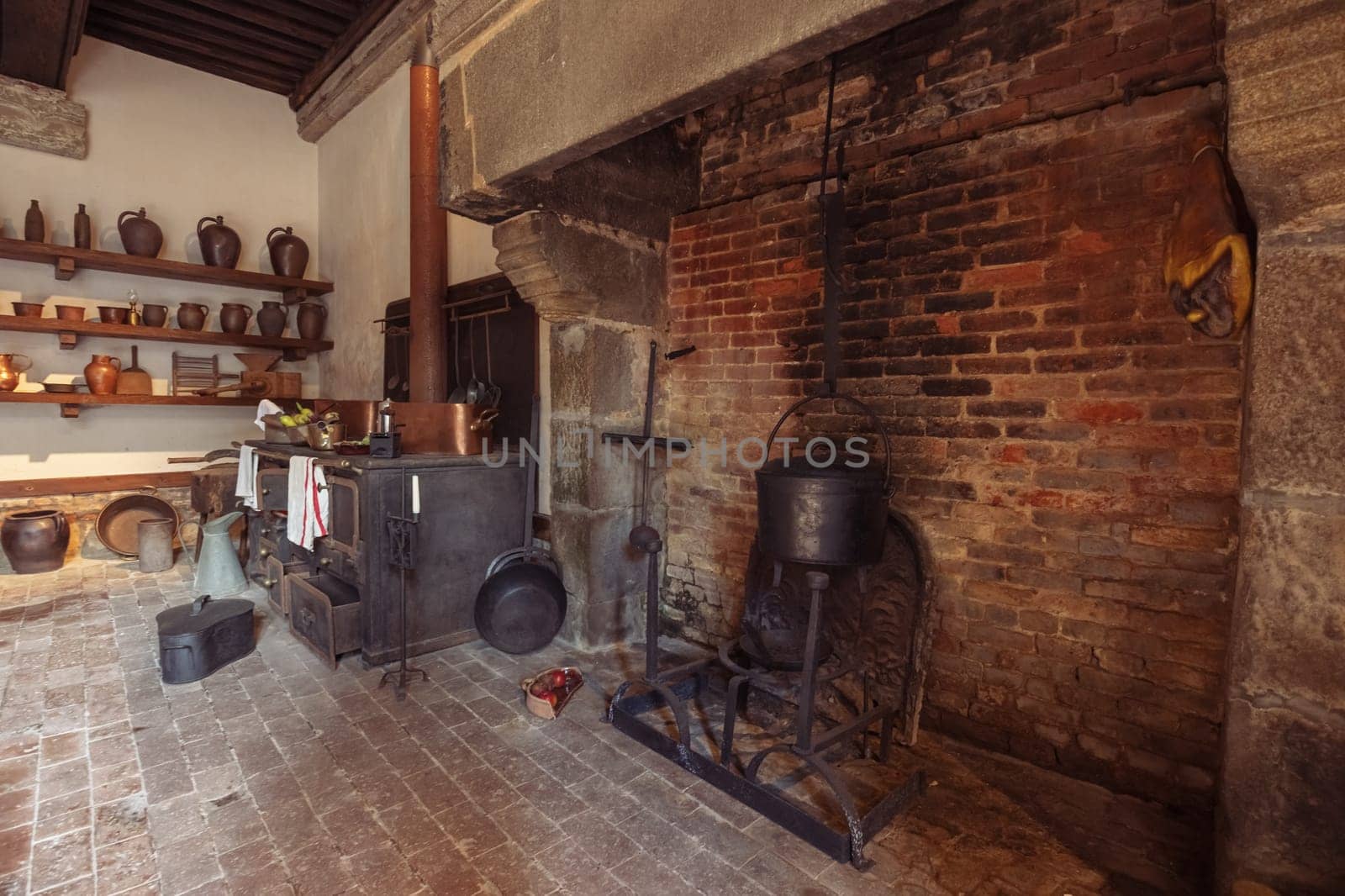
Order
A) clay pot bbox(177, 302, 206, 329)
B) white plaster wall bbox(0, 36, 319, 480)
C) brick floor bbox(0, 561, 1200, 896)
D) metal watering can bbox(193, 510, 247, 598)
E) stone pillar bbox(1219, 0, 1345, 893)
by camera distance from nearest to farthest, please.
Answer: stone pillar bbox(1219, 0, 1345, 893), brick floor bbox(0, 561, 1200, 896), metal watering can bbox(193, 510, 247, 598), white plaster wall bbox(0, 36, 319, 480), clay pot bbox(177, 302, 206, 329)

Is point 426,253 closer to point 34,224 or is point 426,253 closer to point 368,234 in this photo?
point 368,234

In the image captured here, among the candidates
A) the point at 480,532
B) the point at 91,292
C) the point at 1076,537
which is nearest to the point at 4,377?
the point at 91,292

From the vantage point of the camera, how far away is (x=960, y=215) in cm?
242

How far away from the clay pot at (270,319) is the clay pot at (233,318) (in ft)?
0.46

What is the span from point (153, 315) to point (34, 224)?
0.92m

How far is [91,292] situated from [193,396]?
113 centimetres

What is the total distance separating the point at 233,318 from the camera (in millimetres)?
5695

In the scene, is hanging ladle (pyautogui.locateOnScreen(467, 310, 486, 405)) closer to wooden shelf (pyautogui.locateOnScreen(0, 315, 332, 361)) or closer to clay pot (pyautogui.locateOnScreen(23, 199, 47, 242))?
wooden shelf (pyautogui.locateOnScreen(0, 315, 332, 361))

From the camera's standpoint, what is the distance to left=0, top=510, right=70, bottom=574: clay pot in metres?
4.55

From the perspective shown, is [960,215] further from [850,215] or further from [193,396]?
[193,396]

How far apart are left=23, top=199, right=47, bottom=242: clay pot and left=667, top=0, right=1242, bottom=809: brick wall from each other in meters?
5.67

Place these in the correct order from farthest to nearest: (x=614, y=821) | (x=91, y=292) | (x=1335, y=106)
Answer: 1. (x=91, y=292)
2. (x=614, y=821)
3. (x=1335, y=106)

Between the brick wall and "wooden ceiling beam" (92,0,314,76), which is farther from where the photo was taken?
"wooden ceiling beam" (92,0,314,76)

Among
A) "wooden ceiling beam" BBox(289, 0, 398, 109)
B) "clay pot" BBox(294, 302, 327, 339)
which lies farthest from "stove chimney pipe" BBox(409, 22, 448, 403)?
"clay pot" BBox(294, 302, 327, 339)
